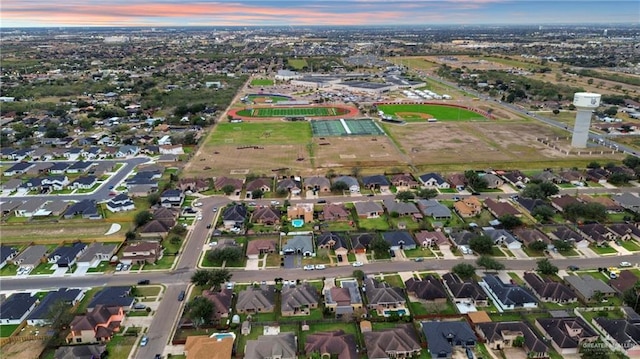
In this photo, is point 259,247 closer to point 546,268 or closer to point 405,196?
point 405,196

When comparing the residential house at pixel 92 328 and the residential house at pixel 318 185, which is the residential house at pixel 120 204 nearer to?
the residential house at pixel 318 185

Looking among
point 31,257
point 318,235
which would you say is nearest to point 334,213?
point 318,235

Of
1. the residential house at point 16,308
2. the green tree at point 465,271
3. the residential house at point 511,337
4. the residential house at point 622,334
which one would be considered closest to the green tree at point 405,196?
the green tree at point 465,271

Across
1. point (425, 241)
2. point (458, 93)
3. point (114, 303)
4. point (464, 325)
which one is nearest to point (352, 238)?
point (425, 241)

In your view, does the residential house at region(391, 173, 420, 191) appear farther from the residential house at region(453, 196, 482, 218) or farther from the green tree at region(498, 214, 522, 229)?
the green tree at region(498, 214, 522, 229)

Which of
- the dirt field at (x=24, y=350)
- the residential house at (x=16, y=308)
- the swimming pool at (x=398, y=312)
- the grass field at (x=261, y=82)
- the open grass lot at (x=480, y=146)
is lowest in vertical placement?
the dirt field at (x=24, y=350)

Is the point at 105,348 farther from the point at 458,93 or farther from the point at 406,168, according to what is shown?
the point at 458,93
